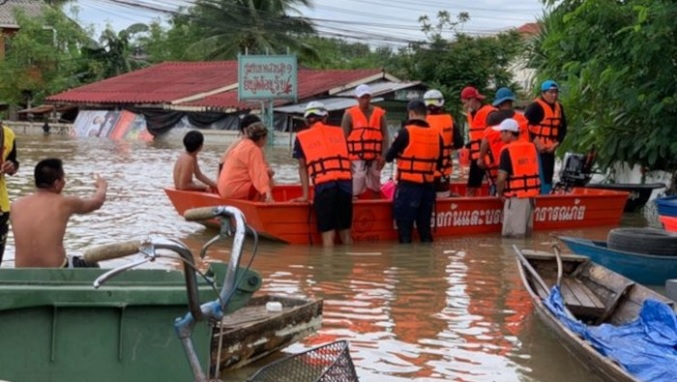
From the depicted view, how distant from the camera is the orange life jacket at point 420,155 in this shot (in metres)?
12.5

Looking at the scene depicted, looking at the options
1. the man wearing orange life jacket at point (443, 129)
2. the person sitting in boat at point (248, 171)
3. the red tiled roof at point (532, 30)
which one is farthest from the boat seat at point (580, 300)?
the red tiled roof at point (532, 30)

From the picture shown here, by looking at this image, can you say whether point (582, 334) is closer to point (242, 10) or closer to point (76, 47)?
point (242, 10)

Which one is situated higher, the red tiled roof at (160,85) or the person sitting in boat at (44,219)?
the red tiled roof at (160,85)

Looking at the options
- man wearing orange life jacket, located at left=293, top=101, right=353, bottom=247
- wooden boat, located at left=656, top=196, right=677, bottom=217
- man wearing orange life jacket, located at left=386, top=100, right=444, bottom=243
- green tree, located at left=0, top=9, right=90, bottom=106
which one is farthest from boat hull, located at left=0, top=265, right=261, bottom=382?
green tree, located at left=0, top=9, right=90, bottom=106

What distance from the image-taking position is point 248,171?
12523 mm

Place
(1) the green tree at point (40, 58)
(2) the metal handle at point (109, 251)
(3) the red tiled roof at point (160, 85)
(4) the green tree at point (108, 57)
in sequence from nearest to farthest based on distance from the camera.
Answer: (2) the metal handle at point (109, 251)
(3) the red tiled roof at point (160, 85)
(1) the green tree at point (40, 58)
(4) the green tree at point (108, 57)

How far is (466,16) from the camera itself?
45.2 metres

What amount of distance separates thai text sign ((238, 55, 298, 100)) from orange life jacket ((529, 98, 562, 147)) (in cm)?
2292

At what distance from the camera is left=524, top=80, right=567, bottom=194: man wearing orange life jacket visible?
14500 mm

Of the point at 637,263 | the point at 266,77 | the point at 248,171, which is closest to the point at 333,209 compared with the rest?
the point at 248,171

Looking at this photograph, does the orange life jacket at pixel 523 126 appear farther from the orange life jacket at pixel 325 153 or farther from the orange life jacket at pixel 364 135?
the orange life jacket at pixel 325 153

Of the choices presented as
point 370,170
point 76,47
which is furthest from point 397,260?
point 76,47

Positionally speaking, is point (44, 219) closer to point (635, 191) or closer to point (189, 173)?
point (189, 173)

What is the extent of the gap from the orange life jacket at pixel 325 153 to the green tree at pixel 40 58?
143 feet
